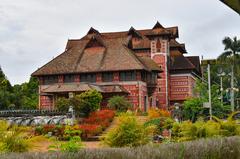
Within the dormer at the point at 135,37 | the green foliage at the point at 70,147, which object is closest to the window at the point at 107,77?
the dormer at the point at 135,37

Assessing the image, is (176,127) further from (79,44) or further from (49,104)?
(79,44)

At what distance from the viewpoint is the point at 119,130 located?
11828 mm

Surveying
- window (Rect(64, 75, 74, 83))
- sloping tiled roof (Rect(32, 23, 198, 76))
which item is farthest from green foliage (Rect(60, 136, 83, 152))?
window (Rect(64, 75, 74, 83))

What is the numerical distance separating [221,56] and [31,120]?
35716 mm

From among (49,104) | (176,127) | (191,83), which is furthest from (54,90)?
(176,127)

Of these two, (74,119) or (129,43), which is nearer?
(74,119)

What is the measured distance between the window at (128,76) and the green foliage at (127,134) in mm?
36434

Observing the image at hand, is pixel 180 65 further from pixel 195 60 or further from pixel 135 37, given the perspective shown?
pixel 195 60

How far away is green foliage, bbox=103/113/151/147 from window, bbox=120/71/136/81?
120 ft

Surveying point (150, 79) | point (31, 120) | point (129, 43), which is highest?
point (129, 43)

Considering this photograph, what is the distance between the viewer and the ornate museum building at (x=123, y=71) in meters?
48.5

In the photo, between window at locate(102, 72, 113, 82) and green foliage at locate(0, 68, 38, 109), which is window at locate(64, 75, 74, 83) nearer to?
window at locate(102, 72, 113, 82)

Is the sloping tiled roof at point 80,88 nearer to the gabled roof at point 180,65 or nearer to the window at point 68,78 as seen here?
the window at point 68,78

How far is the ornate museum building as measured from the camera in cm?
4853
